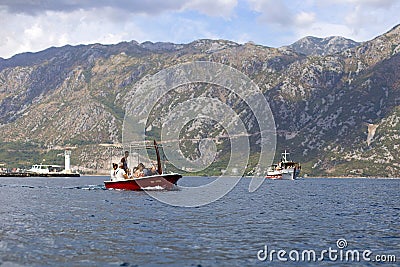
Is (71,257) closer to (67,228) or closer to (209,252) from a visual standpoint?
(209,252)

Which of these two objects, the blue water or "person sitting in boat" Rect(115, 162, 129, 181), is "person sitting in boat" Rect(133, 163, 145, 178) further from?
the blue water

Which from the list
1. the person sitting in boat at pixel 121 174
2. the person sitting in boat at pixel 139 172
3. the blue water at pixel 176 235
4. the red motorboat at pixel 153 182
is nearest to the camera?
the blue water at pixel 176 235

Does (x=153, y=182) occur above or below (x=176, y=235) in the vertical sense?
above

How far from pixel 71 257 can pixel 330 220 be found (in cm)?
3897

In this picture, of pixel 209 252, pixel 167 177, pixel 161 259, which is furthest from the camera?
pixel 167 177

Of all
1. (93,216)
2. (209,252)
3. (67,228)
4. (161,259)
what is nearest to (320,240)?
(209,252)

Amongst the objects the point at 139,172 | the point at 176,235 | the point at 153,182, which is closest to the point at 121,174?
the point at 139,172

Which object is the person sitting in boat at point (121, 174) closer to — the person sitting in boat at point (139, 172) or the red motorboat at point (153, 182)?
the red motorboat at point (153, 182)

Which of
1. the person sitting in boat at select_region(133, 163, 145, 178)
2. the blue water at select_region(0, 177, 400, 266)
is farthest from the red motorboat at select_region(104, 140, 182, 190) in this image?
the blue water at select_region(0, 177, 400, 266)

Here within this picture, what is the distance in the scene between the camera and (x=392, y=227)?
61.3 metres

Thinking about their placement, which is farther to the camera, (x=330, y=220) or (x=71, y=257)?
(x=330, y=220)

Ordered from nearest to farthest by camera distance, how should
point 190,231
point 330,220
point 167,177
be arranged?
point 190,231, point 330,220, point 167,177

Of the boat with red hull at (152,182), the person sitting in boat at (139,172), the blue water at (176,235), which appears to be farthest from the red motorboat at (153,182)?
the blue water at (176,235)

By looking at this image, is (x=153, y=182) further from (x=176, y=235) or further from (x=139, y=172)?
(x=176, y=235)
